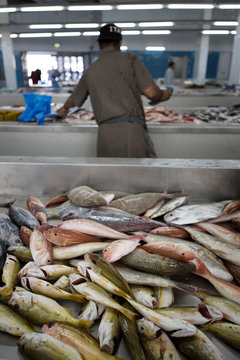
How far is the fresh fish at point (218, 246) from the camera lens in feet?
3.84

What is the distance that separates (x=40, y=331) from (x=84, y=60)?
18.1 metres

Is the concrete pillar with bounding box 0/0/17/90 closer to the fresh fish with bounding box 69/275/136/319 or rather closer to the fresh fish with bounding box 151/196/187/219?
the fresh fish with bounding box 151/196/187/219

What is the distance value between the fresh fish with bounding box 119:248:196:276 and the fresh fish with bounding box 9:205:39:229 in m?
0.53

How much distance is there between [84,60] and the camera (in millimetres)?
17047

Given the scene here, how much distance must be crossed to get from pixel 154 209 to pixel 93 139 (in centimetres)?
215

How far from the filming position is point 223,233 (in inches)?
51.7

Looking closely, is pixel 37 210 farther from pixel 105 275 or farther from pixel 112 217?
pixel 105 275

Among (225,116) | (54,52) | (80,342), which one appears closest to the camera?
(80,342)

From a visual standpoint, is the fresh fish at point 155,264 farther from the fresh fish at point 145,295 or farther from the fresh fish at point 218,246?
the fresh fish at point 218,246

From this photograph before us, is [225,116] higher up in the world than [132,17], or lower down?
lower down

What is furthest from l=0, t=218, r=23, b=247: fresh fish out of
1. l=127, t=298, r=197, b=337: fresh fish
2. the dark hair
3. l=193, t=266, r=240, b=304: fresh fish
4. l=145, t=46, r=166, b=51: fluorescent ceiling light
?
l=145, t=46, r=166, b=51: fluorescent ceiling light

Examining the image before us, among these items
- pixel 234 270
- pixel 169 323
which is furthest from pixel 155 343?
pixel 234 270

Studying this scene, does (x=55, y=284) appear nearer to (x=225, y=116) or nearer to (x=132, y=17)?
(x=225, y=116)

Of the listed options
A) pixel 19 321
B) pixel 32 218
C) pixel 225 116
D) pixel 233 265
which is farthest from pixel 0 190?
pixel 225 116
